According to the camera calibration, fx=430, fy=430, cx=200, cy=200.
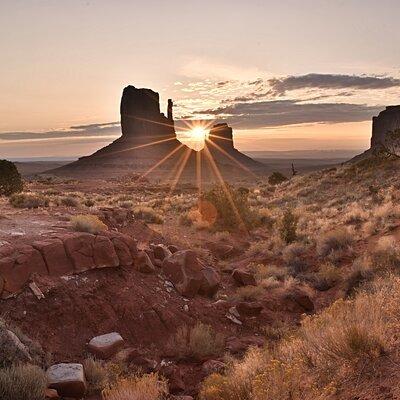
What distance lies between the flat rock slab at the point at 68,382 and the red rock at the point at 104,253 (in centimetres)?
389

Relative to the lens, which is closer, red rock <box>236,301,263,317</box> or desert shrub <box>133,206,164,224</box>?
red rock <box>236,301,263,317</box>

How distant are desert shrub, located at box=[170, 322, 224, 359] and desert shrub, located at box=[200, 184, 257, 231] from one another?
12800 mm

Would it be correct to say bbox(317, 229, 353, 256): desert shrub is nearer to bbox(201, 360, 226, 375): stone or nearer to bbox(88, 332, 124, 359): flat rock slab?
bbox(201, 360, 226, 375): stone

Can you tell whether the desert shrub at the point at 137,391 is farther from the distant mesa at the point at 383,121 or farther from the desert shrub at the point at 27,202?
the distant mesa at the point at 383,121

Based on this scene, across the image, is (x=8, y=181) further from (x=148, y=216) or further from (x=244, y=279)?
(x=244, y=279)

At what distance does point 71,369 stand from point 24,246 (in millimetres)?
3695

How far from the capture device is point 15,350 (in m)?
7.00

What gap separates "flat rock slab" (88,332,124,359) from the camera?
324 inches

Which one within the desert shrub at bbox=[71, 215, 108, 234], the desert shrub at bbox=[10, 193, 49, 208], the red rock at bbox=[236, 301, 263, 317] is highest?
the desert shrub at bbox=[10, 193, 49, 208]

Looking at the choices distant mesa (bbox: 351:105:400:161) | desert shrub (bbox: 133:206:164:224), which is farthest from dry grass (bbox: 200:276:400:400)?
distant mesa (bbox: 351:105:400:161)

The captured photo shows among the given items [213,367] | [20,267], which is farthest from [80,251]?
[213,367]

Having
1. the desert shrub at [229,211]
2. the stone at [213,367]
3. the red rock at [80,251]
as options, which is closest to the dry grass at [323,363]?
the stone at [213,367]

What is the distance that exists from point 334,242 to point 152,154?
106 metres

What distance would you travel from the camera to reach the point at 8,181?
1182 inches
